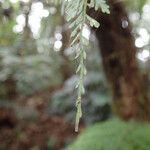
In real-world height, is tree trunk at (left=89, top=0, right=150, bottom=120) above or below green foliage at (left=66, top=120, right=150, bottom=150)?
above

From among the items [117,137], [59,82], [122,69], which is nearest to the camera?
[117,137]

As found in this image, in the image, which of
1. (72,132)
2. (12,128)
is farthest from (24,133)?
(72,132)

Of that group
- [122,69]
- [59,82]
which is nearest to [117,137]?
[122,69]

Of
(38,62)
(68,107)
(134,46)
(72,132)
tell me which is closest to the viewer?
(134,46)

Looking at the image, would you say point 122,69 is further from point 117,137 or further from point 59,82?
point 59,82

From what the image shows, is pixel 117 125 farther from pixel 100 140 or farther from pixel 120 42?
pixel 120 42

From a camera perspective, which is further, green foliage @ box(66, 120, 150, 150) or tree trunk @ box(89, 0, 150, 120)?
tree trunk @ box(89, 0, 150, 120)
